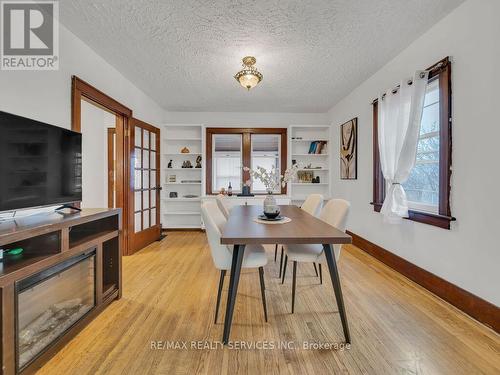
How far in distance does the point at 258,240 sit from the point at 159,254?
8.50 feet

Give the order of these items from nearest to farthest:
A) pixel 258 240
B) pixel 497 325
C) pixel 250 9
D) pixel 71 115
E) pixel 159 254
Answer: pixel 258 240
pixel 497 325
pixel 250 9
pixel 71 115
pixel 159 254

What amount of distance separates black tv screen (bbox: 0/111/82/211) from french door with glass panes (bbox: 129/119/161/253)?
5.56 feet

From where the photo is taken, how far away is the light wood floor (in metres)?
1.45

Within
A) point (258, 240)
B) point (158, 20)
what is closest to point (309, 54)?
point (158, 20)

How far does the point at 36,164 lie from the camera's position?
1639mm

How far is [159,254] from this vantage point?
3.62 m

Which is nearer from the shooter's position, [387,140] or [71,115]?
[71,115]

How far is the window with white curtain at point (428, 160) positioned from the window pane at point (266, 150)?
9.84ft

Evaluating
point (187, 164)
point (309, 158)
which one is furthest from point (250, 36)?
point (309, 158)

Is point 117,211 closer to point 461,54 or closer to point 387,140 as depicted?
point 387,140

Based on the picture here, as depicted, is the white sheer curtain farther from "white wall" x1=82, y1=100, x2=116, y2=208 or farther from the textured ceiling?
"white wall" x1=82, y1=100, x2=116, y2=208
